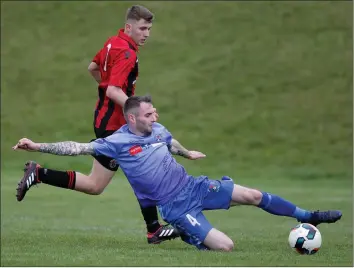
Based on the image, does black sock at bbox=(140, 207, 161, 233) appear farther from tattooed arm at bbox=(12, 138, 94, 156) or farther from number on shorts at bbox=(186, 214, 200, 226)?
tattooed arm at bbox=(12, 138, 94, 156)

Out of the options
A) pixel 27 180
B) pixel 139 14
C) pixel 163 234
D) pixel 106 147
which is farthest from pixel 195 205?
pixel 139 14

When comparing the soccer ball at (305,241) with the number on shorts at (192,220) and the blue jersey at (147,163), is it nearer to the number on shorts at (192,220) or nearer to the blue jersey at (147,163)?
the number on shorts at (192,220)

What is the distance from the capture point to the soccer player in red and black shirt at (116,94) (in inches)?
392

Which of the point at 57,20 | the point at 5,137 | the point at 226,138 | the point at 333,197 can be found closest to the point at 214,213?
the point at 333,197

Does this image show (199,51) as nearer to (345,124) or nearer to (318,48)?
(318,48)

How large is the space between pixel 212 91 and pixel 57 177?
64.3 feet

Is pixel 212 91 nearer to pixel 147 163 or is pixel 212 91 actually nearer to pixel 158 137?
pixel 158 137

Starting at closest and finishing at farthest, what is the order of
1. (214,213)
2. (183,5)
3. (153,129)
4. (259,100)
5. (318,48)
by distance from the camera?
1. (153,129)
2. (214,213)
3. (259,100)
4. (318,48)
5. (183,5)

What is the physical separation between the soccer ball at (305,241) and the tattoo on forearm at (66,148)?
6.90 ft

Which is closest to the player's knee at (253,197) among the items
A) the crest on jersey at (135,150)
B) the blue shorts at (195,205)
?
the blue shorts at (195,205)

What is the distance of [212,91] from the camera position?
95.2 ft

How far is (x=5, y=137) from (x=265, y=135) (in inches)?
293

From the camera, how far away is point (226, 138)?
2667 centimetres

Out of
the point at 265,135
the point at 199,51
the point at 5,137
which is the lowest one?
the point at 5,137
